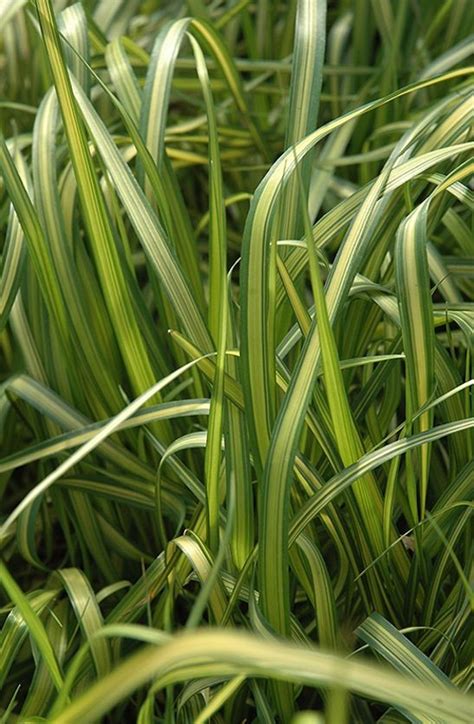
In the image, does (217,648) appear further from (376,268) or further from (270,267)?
(376,268)

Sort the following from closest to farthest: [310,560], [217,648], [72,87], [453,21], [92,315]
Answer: [217,648]
[310,560]
[72,87]
[92,315]
[453,21]

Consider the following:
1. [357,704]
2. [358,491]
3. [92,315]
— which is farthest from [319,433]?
[92,315]

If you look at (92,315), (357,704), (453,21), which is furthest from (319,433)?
(453,21)

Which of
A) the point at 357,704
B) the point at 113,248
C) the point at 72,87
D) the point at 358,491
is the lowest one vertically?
the point at 357,704

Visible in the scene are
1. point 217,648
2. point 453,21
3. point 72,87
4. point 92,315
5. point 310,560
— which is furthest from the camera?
point 453,21

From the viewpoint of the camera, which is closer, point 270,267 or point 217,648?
point 217,648

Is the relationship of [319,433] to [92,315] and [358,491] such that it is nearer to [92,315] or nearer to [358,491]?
[358,491]

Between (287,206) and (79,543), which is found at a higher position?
(287,206)
